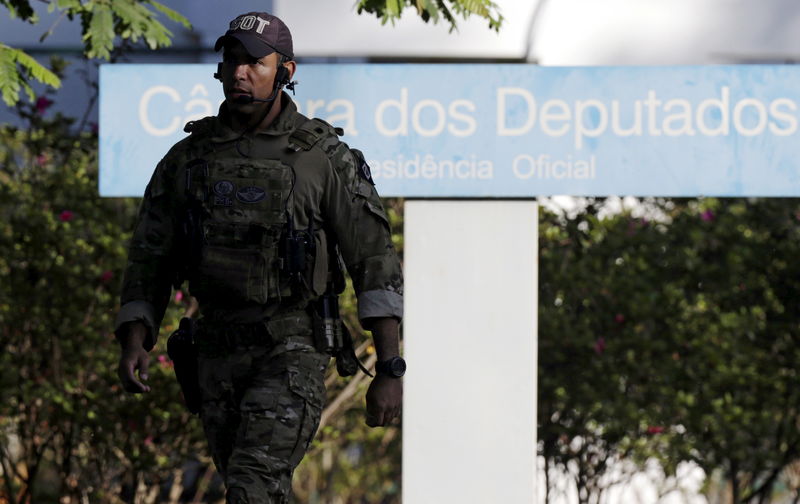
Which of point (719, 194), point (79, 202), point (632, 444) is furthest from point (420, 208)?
point (632, 444)

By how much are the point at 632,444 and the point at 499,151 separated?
3584 mm

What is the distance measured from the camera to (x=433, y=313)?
6.92m

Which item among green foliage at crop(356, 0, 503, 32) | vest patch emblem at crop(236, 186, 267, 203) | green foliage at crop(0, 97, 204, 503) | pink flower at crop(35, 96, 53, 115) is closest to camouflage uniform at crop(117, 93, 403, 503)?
vest patch emblem at crop(236, 186, 267, 203)

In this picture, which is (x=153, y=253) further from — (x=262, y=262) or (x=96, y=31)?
(x=96, y=31)

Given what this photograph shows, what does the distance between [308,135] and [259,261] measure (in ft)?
1.31

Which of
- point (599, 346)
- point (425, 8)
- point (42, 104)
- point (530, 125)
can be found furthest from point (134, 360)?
point (599, 346)

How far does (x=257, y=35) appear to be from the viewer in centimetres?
390

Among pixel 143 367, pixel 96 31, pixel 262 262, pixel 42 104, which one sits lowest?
pixel 143 367

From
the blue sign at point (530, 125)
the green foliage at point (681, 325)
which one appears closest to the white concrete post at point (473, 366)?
the blue sign at point (530, 125)

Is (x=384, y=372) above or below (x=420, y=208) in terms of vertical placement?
below

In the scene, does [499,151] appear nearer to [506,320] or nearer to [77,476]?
[506,320]

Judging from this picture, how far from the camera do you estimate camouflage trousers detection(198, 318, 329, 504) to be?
12.5 feet

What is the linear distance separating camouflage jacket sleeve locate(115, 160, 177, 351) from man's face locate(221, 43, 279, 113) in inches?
13.3

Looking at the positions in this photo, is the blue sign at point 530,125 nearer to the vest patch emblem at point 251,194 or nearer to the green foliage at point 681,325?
the green foliage at point 681,325
